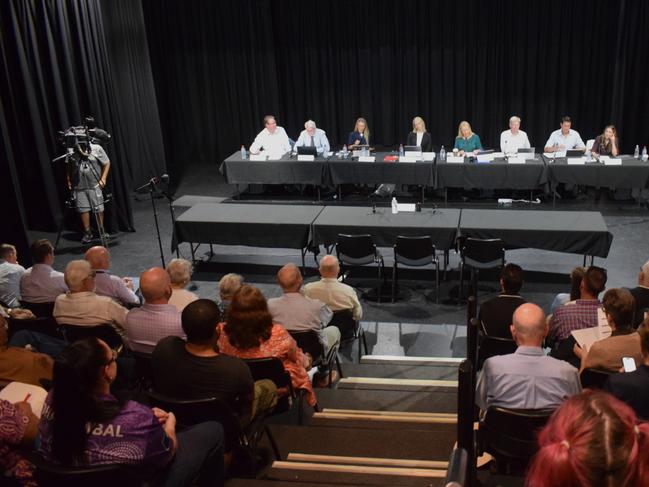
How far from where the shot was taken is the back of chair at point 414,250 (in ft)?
20.8

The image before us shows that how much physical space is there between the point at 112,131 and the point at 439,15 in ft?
21.0

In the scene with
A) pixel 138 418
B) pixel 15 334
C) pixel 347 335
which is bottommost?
pixel 347 335

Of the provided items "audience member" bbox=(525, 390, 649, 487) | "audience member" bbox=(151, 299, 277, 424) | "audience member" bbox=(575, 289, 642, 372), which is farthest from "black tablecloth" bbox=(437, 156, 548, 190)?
"audience member" bbox=(525, 390, 649, 487)

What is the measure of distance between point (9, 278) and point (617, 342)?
4.47 m

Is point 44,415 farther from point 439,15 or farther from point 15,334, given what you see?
point 439,15

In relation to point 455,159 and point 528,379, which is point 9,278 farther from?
point 455,159

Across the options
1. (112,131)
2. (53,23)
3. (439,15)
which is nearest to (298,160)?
(112,131)

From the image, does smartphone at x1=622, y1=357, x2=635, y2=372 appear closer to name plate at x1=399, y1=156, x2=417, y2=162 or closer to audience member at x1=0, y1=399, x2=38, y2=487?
audience member at x1=0, y1=399, x2=38, y2=487

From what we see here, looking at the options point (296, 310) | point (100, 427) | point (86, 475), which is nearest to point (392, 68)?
point (296, 310)

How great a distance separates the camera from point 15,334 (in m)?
3.86

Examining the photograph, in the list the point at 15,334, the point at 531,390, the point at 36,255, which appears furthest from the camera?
the point at 36,255

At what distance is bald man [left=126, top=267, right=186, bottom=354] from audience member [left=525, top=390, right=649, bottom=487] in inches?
105

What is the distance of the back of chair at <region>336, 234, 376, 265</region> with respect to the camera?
6.41m

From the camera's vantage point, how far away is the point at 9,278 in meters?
5.35
